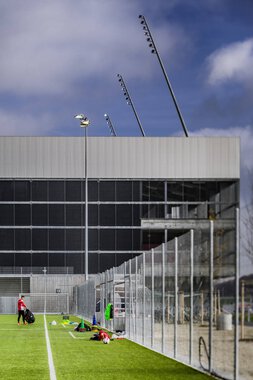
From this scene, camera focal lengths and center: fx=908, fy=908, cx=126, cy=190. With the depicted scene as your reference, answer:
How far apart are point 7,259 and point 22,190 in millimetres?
7093

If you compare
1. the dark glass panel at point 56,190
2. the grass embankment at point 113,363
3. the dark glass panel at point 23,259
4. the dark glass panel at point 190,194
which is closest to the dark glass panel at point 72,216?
the dark glass panel at point 56,190

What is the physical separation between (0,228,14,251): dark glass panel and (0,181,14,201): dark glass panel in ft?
10.6

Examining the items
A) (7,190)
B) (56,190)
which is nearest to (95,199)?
(56,190)

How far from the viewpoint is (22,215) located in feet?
300

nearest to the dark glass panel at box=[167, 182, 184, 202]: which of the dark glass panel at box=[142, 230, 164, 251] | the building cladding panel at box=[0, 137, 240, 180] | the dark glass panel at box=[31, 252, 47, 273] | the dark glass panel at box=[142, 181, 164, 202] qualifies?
the dark glass panel at box=[142, 181, 164, 202]

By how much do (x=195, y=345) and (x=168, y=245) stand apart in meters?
4.63

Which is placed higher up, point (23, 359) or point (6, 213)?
point (6, 213)

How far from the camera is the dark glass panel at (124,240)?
300ft

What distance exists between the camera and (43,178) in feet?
300

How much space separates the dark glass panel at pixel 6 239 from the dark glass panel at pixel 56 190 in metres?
5.37

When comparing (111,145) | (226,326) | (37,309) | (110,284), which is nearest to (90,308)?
(110,284)

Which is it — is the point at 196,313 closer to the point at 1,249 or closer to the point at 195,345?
the point at 195,345

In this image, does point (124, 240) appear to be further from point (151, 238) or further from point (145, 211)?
point (145, 211)

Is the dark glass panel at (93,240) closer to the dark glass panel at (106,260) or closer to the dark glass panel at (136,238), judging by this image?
the dark glass panel at (106,260)
